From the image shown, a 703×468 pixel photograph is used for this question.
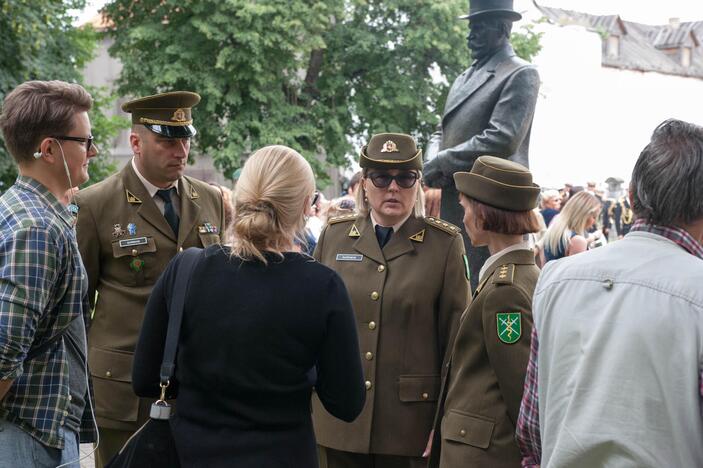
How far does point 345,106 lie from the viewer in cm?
3045

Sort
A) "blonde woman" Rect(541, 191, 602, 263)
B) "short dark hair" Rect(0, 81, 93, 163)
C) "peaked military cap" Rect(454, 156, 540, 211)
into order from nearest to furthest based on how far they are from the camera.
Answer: "short dark hair" Rect(0, 81, 93, 163) → "peaked military cap" Rect(454, 156, 540, 211) → "blonde woman" Rect(541, 191, 602, 263)

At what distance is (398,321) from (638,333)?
1916 millimetres

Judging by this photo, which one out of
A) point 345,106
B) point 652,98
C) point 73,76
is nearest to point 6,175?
point 73,76

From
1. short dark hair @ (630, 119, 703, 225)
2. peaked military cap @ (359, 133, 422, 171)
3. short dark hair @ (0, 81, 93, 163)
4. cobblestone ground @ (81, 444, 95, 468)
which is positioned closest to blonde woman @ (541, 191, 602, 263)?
cobblestone ground @ (81, 444, 95, 468)

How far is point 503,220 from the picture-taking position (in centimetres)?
372

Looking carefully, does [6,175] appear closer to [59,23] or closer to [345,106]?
[59,23]

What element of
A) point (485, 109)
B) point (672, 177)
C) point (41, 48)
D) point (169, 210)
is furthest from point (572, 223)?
point (41, 48)

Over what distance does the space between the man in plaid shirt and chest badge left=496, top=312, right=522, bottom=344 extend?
1459mm

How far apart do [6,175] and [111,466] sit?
61.6 feet

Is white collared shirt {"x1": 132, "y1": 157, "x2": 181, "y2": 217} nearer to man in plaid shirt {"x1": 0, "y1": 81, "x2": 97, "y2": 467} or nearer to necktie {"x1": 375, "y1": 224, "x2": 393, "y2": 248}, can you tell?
necktie {"x1": 375, "y1": 224, "x2": 393, "y2": 248}

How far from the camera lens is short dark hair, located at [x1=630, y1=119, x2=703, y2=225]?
2.46 meters

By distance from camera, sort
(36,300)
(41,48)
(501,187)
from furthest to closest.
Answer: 1. (41,48)
2. (501,187)
3. (36,300)

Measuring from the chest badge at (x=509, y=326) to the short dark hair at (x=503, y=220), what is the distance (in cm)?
43

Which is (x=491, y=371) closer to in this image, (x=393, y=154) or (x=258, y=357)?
(x=258, y=357)
